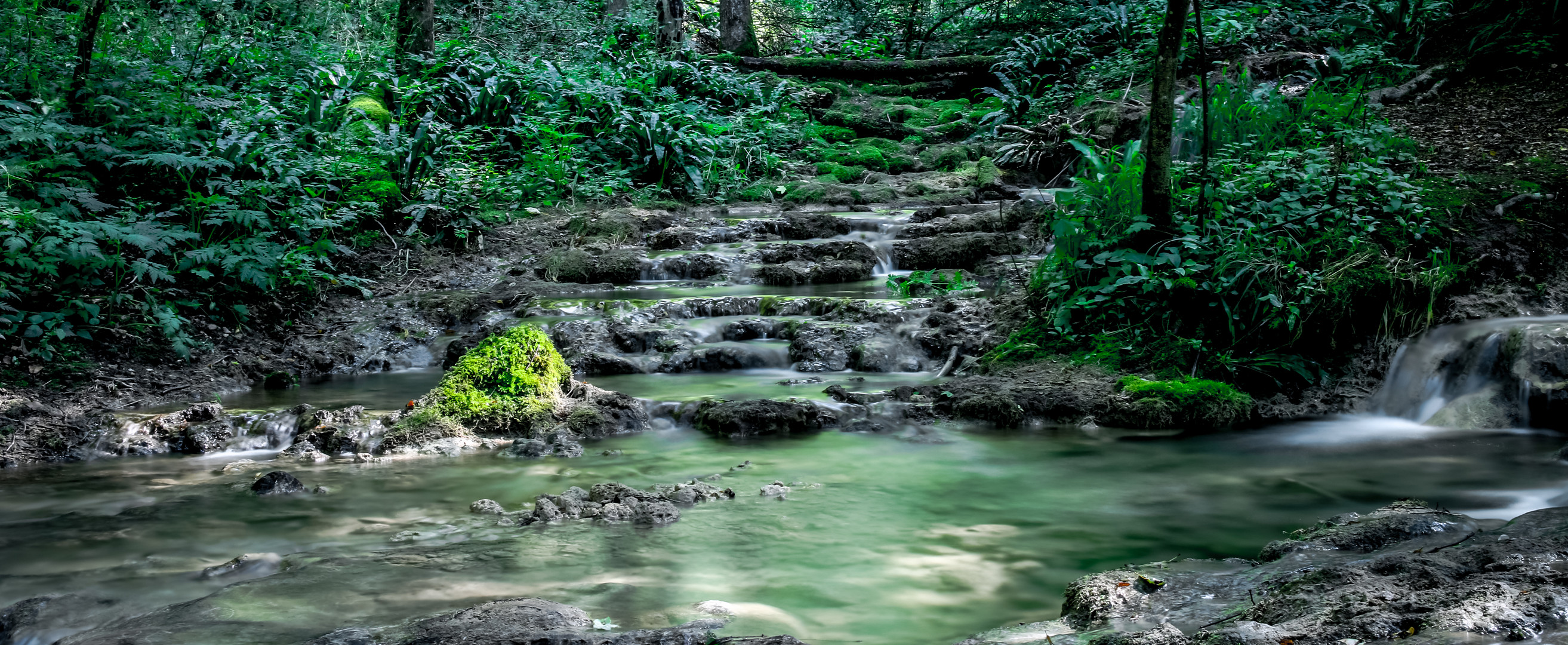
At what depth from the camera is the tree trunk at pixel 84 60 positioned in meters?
7.30

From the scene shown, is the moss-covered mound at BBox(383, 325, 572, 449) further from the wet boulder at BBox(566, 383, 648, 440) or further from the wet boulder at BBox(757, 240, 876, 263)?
the wet boulder at BBox(757, 240, 876, 263)

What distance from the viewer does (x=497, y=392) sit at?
218 inches

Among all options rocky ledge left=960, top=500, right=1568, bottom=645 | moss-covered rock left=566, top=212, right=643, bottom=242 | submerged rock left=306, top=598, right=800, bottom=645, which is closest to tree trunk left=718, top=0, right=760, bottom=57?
moss-covered rock left=566, top=212, right=643, bottom=242

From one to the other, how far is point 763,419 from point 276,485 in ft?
8.24

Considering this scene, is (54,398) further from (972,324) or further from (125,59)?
(972,324)

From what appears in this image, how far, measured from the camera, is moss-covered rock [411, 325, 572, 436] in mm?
5344

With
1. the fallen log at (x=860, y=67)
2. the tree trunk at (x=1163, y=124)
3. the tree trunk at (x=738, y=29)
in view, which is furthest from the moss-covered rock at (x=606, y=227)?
the tree trunk at (x=738, y=29)

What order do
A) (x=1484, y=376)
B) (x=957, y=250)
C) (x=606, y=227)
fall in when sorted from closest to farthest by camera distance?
(x=1484, y=376) → (x=957, y=250) → (x=606, y=227)

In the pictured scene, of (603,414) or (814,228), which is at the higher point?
(814,228)

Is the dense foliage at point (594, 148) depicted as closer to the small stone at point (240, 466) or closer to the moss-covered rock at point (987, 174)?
the moss-covered rock at point (987, 174)

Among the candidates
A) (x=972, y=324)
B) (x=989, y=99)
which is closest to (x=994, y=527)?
(x=972, y=324)

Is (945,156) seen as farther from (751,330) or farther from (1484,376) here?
(1484,376)

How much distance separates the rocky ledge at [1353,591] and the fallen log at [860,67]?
14497 millimetres

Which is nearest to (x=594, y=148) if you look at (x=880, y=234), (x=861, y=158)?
(x=861, y=158)
